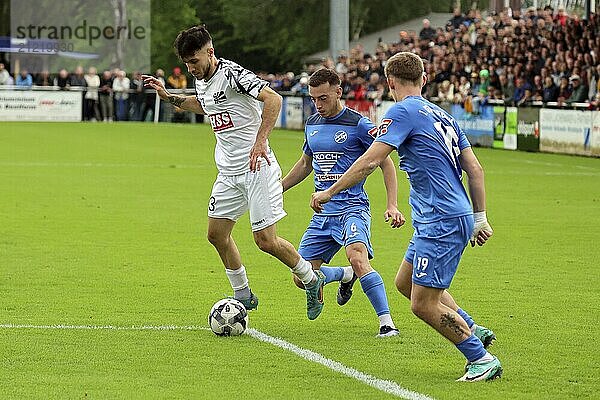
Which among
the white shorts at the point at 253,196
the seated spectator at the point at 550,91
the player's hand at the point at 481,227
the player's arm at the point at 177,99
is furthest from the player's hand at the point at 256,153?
the seated spectator at the point at 550,91

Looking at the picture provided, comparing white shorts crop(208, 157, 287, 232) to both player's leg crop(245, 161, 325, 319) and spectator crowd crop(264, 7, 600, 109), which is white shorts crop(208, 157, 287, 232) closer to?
player's leg crop(245, 161, 325, 319)

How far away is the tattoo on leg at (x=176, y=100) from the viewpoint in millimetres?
9750

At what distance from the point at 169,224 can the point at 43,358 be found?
8394 millimetres

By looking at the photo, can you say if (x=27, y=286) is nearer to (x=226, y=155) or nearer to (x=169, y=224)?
(x=226, y=155)

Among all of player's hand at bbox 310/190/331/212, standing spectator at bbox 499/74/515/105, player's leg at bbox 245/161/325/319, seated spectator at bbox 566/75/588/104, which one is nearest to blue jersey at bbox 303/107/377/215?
player's leg at bbox 245/161/325/319

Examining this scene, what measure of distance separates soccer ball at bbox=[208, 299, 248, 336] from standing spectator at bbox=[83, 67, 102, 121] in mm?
41127

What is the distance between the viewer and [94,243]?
568 inches

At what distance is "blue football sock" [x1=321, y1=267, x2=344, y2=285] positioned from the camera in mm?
9562

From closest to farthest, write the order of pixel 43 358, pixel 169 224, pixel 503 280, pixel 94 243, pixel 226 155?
pixel 43 358, pixel 226 155, pixel 503 280, pixel 94 243, pixel 169 224

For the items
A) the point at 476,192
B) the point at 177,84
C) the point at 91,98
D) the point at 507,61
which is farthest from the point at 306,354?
the point at 177,84

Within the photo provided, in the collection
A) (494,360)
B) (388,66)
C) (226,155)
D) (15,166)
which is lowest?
(15,166)

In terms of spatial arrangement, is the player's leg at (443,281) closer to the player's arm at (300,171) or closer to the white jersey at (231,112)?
the white jersey at (231,112)

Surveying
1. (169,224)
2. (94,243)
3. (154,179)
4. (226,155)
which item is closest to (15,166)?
(154,179)

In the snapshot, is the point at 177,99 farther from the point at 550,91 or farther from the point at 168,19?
the point at 168,19
